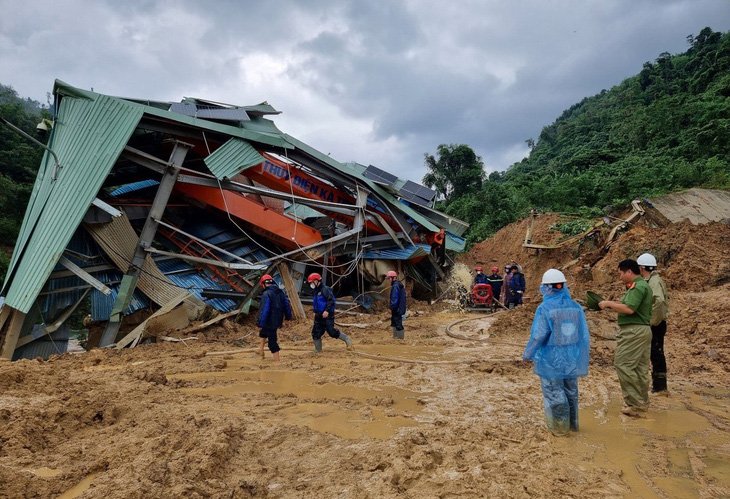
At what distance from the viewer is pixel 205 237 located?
11703 millimetres

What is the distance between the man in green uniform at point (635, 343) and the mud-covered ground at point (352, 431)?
22 cm

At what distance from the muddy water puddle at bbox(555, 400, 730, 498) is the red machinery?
334 inches

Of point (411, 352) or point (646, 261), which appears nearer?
point (646, 261)

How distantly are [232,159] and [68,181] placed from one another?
11.0ft

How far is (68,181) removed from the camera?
342 inches

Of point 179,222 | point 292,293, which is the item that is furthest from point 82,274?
point 292,293

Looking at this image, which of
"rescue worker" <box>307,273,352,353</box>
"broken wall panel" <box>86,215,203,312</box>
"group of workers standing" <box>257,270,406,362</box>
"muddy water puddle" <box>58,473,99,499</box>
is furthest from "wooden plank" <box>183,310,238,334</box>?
"muddy water puddle" <box>58,473,99,499</box>

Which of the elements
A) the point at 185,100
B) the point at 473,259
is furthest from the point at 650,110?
the point at 185,100

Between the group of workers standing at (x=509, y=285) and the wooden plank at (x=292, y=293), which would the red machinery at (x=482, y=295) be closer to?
the group of workers standing at (x=509, y=285)

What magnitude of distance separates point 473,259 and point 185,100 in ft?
47.7

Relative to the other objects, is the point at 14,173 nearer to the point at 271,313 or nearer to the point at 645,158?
the point at 271,313

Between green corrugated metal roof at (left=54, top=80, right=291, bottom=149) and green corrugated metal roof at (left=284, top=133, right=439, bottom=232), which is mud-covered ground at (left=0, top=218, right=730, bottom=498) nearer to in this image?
green corrugated metal roof at (left=54, top=80, right=291, bottom=149)

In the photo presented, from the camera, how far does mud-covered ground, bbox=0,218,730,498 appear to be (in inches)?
110

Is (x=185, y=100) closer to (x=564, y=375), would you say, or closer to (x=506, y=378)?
(x=506, y=378)
